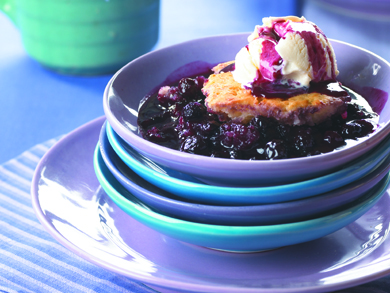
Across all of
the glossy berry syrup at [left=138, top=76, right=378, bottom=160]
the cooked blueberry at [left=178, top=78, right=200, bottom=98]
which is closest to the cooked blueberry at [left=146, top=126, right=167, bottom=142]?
the glossy berry syrup at [left=138, top=76, right=378, bottom=160]

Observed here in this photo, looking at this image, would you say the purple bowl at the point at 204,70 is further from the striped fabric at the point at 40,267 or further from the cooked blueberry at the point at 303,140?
the striped fabric at the point at 40,267

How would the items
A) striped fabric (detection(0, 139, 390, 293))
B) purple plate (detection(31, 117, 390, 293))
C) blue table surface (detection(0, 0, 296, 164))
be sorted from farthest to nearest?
1. blue table surface (detection(0, 0, 296, 164))
2. striped fabric (detection(0, 139, 390, 293))
3. purple plate (detection(31, 117, 390, 293))

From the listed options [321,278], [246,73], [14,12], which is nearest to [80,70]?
[14,12]

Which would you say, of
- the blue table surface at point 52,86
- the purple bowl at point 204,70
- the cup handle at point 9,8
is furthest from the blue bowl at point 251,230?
the cup handle at point 9,8

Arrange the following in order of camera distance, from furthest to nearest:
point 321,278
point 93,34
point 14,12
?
point 14,12
point 93,34
point 321,278

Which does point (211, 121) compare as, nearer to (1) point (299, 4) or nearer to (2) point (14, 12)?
(2) point (14, 12)

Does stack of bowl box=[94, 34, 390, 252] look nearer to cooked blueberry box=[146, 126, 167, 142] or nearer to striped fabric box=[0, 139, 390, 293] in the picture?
cooked blueberry box=[146, 126, 167, 142]

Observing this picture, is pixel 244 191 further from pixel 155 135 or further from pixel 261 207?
pixel 155 135
